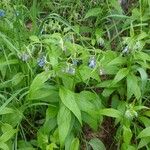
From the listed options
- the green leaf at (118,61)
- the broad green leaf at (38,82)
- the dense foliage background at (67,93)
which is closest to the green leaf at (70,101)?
the dense foliage background at (67,93)

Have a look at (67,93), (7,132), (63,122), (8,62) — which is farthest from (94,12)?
(7,132)

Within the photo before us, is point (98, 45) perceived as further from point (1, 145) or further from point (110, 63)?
point (1, 145)

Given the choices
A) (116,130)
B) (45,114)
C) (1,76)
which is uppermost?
(1,76)

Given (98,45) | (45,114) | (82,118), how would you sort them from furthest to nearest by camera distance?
1. (98,45)
2. (45,114)
3. (82,118)

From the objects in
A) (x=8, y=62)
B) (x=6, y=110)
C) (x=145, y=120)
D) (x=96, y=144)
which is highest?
(x=8, y=62)

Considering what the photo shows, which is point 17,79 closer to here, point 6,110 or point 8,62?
point 8,62

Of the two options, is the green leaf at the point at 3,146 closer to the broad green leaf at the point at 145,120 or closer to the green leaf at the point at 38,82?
the green leaf at the point at 38,82

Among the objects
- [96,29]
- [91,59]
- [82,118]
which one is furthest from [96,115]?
[96,29]
